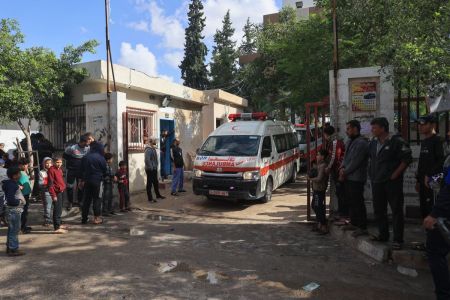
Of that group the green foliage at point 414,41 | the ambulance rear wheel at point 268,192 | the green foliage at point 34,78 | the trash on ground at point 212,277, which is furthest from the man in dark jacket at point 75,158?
the green foliage at point 414,41

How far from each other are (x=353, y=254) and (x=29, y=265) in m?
4.57

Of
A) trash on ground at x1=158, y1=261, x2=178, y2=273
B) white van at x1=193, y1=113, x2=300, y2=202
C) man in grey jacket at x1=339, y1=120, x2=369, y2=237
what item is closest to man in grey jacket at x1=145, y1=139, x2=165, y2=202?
white van at x1=193, y1=113, x2=300, y2=202

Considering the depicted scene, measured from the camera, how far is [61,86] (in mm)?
11930

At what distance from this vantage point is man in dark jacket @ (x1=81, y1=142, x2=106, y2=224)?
27.6 ft

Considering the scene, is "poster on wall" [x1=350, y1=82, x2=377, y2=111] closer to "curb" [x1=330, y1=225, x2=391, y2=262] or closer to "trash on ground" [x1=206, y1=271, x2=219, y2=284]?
"curb" [x1=330, y1=225, x2=391, y2=262]

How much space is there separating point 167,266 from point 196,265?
15.3 inches

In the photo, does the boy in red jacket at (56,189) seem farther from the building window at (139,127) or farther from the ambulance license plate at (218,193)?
the building window at (139,127)

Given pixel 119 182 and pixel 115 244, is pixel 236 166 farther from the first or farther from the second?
pixel 115 244

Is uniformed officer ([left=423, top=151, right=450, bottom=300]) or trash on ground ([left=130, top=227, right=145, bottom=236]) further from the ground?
uniformed officer ([left=423, top=151, right=450, bottom=300])

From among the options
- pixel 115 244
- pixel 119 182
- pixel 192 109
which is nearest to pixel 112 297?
pixel 115 244

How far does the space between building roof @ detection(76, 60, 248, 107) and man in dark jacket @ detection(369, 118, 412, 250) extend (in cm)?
853

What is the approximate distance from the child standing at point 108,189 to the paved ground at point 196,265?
32.9 inches

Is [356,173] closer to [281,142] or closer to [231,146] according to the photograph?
[231,146]

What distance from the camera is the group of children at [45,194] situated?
6.16 meters
